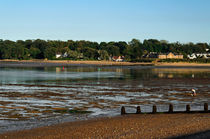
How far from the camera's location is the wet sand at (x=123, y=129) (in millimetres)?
18797

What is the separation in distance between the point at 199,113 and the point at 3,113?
15.9m

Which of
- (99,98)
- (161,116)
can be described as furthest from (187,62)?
(161,116)

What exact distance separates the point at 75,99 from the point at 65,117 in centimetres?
1110

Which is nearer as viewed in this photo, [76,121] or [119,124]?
[119,124]

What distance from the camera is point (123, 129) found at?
67.1 feet

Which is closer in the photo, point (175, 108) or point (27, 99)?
point (175, 108)

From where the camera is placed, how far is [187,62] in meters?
181

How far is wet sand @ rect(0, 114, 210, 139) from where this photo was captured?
61.7 feet

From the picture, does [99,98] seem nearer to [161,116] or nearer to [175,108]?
[175,108]

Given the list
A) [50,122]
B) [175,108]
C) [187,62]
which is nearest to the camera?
[50,122]

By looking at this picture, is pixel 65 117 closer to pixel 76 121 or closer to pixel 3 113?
pixel 76 121

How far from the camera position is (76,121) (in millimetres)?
24703

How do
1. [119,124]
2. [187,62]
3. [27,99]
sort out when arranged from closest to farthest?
[119,124] < [27,99] < [187,62]

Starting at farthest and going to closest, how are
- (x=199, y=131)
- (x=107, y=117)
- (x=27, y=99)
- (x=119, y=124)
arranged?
(x=27, y=99), (x=107, y=117), (x=119, y=124), (x=199, y=131)
